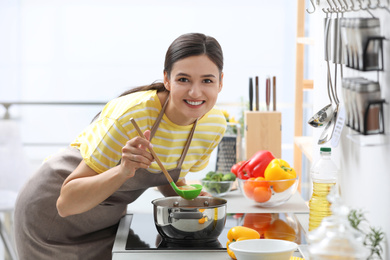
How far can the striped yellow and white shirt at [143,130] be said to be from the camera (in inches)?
58.3

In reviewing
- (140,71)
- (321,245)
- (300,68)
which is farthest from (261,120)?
(140,71)

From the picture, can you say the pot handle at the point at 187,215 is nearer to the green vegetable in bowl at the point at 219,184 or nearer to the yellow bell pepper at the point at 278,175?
the yellow bell pepper at the point at 278,175

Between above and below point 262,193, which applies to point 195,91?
above

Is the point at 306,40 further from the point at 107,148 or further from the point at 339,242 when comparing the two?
the point at 339,242

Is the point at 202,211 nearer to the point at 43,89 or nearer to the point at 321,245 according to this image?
the point at 321,245

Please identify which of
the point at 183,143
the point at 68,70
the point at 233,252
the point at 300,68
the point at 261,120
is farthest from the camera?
the point at 68,70

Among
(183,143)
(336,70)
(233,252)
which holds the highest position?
(336,70)

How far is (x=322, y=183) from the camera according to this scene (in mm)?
1393

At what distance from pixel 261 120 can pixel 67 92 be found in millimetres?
6388

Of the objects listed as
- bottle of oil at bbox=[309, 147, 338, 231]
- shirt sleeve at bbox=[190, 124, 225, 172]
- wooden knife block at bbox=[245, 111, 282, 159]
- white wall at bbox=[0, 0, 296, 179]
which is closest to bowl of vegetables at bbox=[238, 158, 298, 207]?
shirt sleeve at bbox=[190, 124, 225, 172]

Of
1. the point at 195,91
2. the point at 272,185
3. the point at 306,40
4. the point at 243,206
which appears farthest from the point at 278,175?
the point at 306,40

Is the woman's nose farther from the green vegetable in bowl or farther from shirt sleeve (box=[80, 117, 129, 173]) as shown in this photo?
the green vegetable in bowl

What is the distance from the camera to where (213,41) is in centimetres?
152

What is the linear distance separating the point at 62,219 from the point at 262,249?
69 cm
